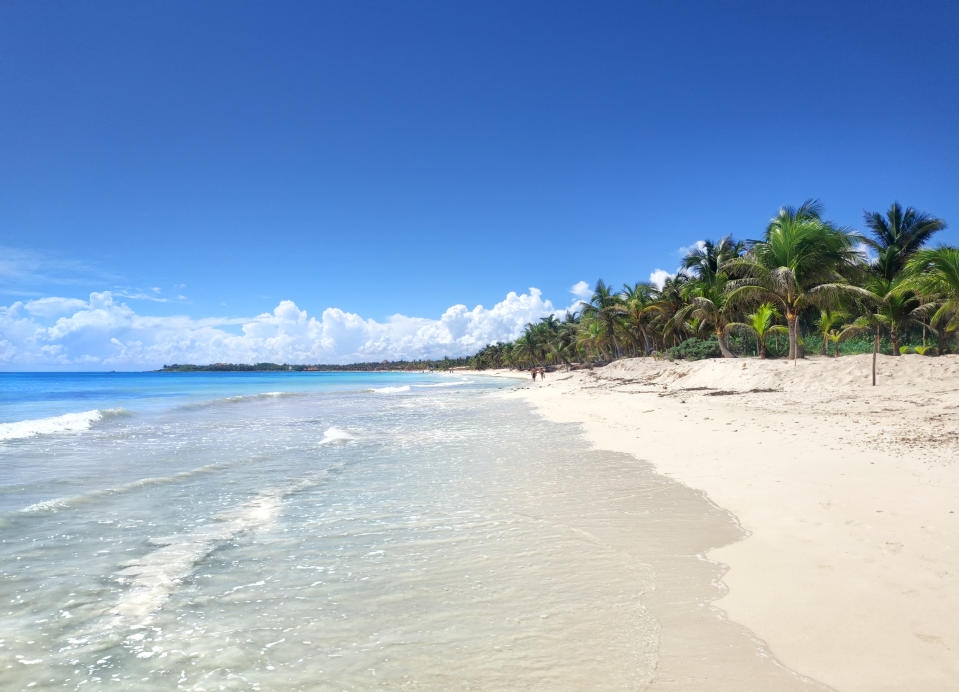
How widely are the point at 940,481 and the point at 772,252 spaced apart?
24148 mm

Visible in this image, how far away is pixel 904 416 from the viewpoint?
12.3 m

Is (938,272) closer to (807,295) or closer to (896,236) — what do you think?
(807,295)

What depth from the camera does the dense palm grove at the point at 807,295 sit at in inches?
1012

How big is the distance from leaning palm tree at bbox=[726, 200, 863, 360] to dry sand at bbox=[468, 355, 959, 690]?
9.98 m

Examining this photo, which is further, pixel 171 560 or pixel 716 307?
pixel 716 307

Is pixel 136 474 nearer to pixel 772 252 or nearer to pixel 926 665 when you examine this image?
pixel 926 665

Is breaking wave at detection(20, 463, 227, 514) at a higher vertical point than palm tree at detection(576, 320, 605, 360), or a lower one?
lower

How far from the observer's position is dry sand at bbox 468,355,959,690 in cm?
331

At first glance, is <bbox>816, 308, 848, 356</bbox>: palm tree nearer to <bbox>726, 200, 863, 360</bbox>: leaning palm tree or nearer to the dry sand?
<bbox>726, 200, 863, 360</bbox>: leaning palm tree

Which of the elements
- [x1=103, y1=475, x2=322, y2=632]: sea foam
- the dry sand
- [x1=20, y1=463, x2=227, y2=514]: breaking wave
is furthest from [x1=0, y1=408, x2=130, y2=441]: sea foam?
the dry sand

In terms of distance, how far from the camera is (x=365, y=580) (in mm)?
4672

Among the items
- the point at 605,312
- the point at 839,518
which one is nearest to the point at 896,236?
the point at 605,312

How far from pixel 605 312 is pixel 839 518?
52.9 metres

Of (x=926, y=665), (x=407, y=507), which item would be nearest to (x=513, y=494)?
(x=407, y=507)
